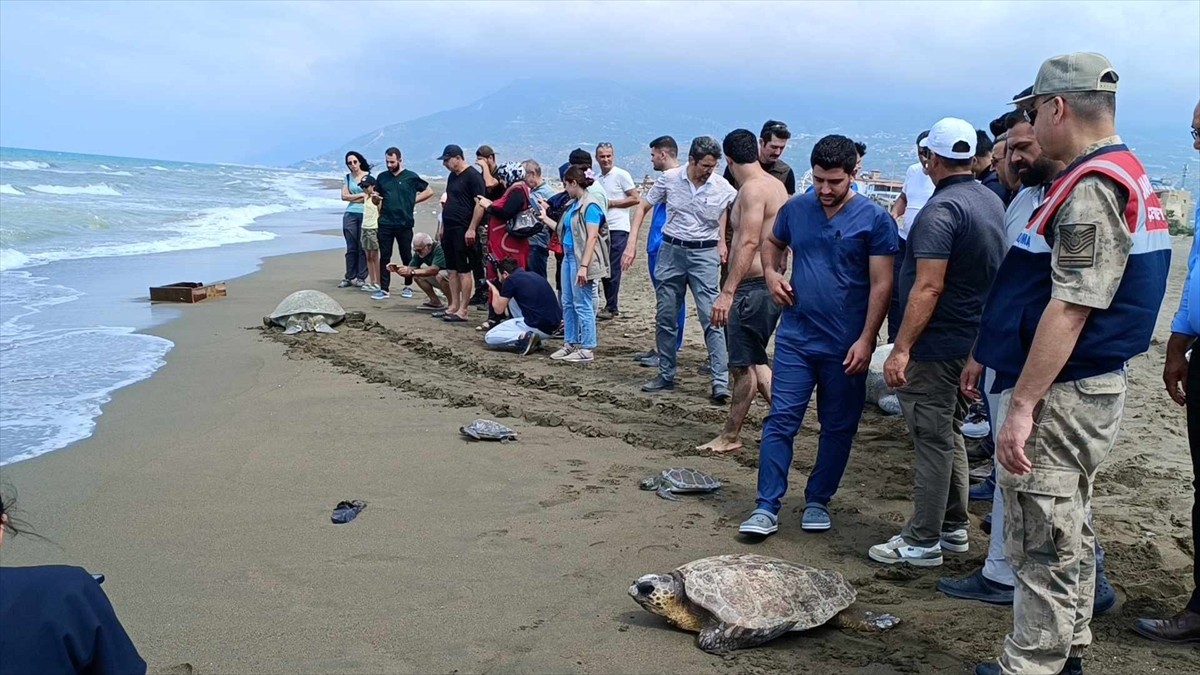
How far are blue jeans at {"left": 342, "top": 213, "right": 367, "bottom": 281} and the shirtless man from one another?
24.7 ft

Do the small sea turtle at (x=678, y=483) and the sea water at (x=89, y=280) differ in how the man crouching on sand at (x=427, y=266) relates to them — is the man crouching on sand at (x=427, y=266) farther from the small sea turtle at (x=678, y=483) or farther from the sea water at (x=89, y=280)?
the small sea turtle at (x=678, y=483)

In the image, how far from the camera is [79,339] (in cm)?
862

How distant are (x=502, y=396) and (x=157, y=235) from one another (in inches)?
622

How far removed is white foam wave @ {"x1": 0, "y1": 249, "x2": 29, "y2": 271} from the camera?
13797 millimetres

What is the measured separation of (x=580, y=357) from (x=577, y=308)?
421mm

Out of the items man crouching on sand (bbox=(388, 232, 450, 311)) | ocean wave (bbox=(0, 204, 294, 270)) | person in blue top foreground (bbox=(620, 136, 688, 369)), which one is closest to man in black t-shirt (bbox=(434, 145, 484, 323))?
man crouching on sand (bbox=(388, 232, 450, 311))

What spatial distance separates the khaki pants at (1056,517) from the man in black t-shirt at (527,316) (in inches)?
232

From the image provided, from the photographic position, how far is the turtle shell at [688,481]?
15.5 ft

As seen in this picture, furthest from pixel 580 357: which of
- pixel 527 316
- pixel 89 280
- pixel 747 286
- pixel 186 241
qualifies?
pixel 186 241

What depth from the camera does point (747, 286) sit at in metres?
5.12

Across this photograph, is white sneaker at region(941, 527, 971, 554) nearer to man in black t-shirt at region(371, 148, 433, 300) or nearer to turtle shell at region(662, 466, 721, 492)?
turtle shell at region(662, 466, 721, 492)

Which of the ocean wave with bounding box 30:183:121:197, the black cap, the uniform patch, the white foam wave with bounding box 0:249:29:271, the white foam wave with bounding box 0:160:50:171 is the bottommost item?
the white foam wave with bounding box 0:249:29:271

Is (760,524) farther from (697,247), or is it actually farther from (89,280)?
(89,280)

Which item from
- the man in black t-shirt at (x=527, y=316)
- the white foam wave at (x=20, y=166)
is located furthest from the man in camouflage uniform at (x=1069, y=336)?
the white foam wave at (x=20, y=166)
